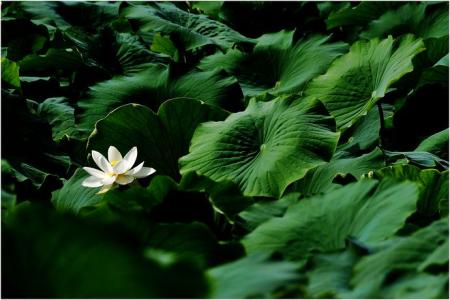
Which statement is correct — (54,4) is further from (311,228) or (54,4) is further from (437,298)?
(437,298)

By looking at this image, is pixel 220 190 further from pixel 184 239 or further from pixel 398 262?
pixel 398 262

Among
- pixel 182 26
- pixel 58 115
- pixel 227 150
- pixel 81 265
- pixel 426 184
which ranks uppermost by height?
pixel 81 265

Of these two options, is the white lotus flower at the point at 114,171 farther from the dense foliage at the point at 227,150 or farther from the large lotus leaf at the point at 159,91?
the large lotus leaf at the point at 159,91

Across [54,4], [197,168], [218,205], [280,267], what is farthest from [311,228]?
[54,4]

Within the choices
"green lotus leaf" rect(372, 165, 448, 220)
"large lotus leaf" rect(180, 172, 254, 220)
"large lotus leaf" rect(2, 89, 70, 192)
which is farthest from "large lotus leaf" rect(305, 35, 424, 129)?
"large lotus leaf" rect(2, 89, 70, 192)

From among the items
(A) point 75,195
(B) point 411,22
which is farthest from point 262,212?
(B) point 411,22

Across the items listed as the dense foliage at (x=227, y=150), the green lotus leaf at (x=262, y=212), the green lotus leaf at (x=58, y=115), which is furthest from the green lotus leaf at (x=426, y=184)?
the green lotus leaf at (x=58, y=115)
